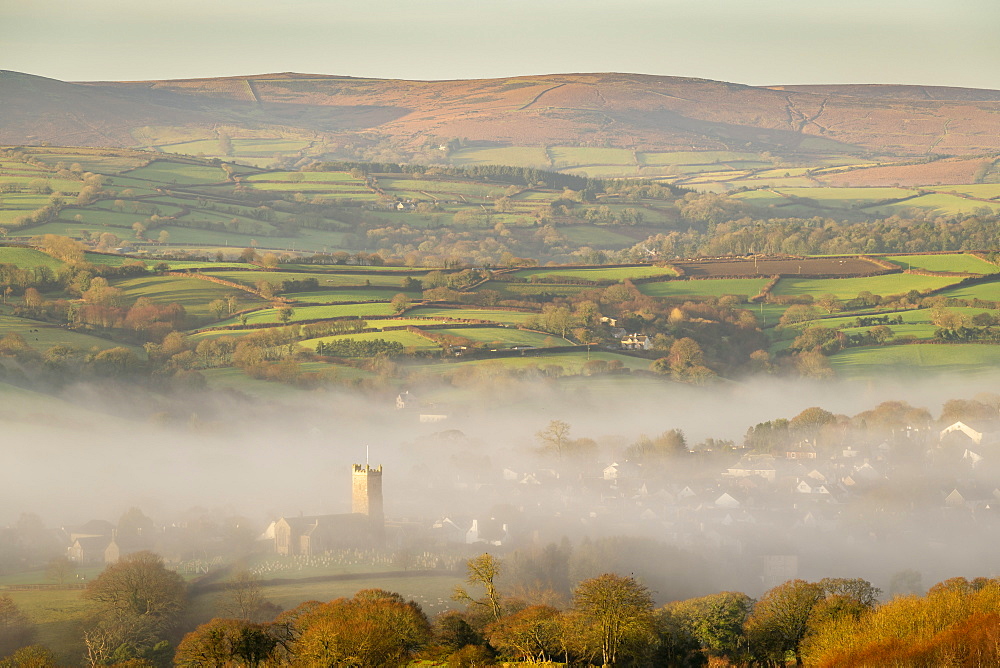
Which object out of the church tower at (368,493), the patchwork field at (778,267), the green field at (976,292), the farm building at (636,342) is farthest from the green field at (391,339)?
the green field at (976,292)

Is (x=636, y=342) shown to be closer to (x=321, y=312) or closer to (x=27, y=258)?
(x=321, y=312)

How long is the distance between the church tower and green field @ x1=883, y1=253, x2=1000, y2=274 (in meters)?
90.4

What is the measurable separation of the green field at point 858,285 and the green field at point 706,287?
2660 millimetres

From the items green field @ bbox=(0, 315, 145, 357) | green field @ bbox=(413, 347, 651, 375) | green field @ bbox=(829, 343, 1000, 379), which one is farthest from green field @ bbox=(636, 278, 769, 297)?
green field @ bbox=(0, 315, 145, 357)

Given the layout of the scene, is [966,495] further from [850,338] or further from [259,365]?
[259,365]

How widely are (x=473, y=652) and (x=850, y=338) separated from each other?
9242cm

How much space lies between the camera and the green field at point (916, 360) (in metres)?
130

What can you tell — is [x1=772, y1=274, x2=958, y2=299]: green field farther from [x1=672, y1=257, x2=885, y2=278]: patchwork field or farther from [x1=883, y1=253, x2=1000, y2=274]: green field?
[x1=883, y1=253, x2=1000, y2=274]: green field

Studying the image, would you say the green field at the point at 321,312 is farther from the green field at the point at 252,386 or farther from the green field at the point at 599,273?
the green field at the point at 599,273

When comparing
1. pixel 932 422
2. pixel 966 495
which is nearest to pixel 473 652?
pixel 966 495

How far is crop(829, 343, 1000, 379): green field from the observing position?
130000 mm

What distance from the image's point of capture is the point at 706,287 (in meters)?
161

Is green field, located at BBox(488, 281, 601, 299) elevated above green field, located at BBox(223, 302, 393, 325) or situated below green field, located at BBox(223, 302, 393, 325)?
above

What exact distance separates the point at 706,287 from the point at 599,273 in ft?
40.6
